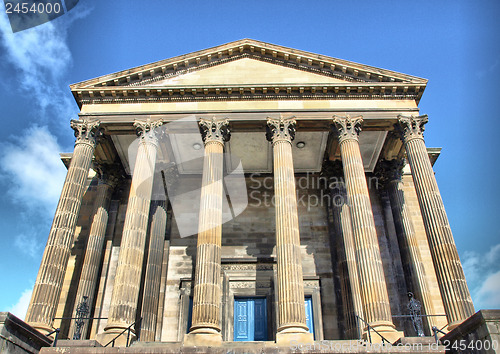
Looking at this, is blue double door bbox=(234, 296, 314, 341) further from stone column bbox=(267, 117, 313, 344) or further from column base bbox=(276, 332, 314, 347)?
column base bbox=(276, 332, 314, 347)

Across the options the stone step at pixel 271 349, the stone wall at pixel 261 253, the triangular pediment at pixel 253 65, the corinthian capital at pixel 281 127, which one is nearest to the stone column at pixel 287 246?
the corinthian capital at pixel 281 127

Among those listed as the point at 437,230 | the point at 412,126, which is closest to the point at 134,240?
the point at 437,230

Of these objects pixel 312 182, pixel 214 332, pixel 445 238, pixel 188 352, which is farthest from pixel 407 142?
pixel 188 352

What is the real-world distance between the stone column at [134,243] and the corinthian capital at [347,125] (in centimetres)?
859

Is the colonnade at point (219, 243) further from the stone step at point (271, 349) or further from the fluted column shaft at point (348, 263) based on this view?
the stone step at point (271, 349)

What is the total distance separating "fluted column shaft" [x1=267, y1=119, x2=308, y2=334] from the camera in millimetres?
15031

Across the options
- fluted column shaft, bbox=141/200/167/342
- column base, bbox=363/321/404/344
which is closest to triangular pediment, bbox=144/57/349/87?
fluted column shaft, bbox=141/200/167/342

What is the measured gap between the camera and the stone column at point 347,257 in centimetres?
1891

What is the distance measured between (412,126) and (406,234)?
18.3 feet

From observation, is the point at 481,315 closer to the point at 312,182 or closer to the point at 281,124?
the point at 281,124

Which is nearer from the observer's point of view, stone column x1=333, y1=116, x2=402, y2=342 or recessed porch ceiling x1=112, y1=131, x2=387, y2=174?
stone column x1=333, y1=116, x2=402, y2=342

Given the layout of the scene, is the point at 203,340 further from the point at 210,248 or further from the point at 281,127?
the point at 281,127

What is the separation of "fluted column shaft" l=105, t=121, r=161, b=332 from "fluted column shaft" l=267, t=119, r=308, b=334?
18.6ft

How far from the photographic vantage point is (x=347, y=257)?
1997 cm
